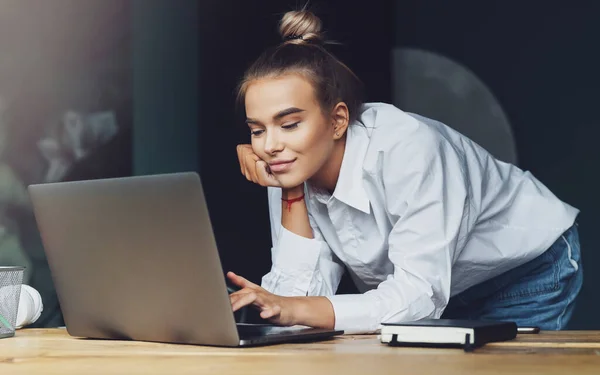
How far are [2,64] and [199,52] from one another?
93 cm

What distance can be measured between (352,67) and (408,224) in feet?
7.50

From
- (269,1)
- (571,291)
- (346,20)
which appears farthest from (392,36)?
(571,291)

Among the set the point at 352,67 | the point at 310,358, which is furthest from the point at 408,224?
the point at 352,67

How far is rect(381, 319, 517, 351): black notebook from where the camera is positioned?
3.85 ft

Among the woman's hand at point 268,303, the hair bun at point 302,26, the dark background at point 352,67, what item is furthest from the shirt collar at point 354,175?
the woman's hand at point 268,303

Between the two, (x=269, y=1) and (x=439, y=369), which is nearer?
(x=439, y=369)

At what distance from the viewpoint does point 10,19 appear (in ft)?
7.04

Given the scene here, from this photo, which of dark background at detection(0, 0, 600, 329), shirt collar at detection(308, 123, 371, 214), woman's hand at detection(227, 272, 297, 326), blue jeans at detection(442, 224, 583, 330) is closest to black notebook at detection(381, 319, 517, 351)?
woman's hand at detection(227, 272, 297, 326)

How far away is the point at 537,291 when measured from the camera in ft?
7.27

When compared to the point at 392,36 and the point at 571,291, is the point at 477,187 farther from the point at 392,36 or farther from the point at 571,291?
the point at 392,36

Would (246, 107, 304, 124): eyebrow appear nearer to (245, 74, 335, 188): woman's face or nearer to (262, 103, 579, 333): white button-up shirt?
(245, 74, 335, 188): woman's face

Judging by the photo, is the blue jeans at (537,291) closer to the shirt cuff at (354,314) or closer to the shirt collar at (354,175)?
the shirt collar at (354,175)

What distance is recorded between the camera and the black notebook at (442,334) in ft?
3.85

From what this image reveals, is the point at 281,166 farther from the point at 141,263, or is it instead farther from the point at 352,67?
the point at 352,67
